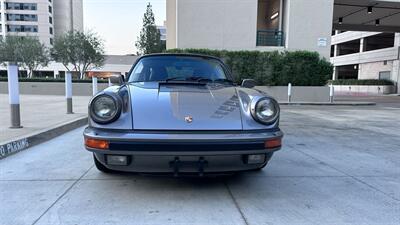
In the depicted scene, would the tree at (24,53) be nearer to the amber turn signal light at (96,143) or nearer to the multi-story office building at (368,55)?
the amber turn signal light at (96,143)

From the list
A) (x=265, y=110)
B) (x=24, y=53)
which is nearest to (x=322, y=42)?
(x=265, y=110)

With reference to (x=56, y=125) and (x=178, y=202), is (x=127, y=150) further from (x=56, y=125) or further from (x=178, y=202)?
(x=56, y=125)

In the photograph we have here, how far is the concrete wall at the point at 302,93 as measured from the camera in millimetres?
17875

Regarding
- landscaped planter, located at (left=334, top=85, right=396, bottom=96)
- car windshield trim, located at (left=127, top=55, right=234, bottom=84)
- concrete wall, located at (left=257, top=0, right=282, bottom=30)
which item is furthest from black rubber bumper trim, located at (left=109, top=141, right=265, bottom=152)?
landscaped planter, located at (left=334, top=85, right=396, bottom=96)

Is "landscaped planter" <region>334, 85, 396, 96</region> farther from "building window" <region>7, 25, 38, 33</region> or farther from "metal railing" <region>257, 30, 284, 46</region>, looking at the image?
"building window" <region>7, 25, 38, 33</region>

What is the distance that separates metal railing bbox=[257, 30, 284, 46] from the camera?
1858cm

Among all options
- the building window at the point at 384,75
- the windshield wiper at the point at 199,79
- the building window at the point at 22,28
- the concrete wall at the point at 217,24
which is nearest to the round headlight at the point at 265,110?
the windshield wiper at the point at 199,79

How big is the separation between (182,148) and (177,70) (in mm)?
1765

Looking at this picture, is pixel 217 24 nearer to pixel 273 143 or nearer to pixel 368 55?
pixel 273 143

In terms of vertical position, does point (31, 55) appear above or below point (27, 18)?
below

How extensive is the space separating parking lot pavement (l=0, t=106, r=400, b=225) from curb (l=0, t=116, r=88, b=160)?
15cm

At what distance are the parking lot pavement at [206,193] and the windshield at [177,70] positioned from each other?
129 cm

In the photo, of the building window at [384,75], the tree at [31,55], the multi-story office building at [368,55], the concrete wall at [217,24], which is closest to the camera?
the concrete wall at [217,24]

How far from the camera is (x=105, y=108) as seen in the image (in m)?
3.19
